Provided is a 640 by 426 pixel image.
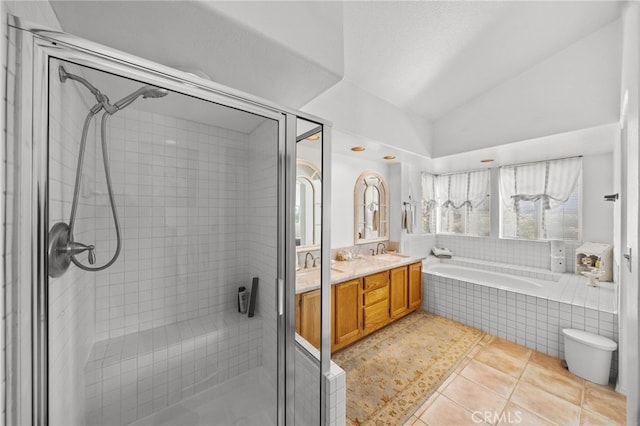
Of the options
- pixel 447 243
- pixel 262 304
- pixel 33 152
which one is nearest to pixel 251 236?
pixel 262 304

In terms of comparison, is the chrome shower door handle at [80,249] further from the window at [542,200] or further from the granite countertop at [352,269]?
the window at [542,200]

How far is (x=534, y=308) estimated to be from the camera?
2.43 metres

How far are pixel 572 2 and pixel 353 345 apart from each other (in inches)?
132

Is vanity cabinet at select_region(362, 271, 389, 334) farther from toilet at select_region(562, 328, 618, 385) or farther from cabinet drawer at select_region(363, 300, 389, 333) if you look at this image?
toilet at select_region(562, 328, 618, 385)

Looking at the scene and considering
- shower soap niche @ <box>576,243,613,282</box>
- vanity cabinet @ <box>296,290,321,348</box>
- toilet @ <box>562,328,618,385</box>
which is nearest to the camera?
vanity cabinet @ <box>296,290,321,348</box>

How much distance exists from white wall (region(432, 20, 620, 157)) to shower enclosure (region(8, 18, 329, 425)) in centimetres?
231

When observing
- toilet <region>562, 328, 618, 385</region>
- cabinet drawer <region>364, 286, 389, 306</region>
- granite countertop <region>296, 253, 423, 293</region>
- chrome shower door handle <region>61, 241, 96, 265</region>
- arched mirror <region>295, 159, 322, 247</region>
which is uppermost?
arched mirror <region>295, 159, 322, 247</region>

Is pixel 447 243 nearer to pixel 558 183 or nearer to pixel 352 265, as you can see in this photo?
pixel 558 183

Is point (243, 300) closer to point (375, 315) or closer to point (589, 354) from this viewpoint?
point (375, 315)

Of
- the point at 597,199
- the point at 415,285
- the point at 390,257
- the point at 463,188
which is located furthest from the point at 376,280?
the point at 597,199

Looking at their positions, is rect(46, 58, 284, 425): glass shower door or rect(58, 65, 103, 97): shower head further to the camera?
rect(46, 58, 284, 425): glass shower door

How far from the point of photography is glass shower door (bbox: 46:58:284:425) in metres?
0.88

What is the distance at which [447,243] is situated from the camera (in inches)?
169
